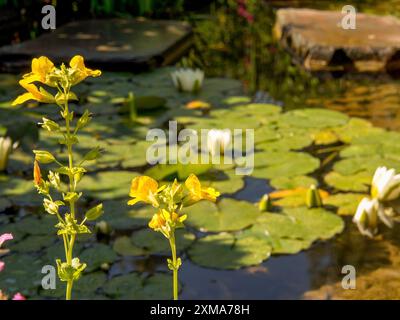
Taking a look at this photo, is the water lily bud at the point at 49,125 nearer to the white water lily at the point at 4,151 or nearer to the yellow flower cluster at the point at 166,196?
the yellow flower cluster at the point at 166,196

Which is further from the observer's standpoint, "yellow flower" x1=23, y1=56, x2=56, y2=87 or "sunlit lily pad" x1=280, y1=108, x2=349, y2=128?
"sunlit lily pad" x1=280, y1=108, x2=349, y2=128

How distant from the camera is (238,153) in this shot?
305 cm

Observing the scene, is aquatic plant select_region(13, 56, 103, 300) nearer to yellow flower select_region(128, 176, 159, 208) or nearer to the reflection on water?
yellow flower select_region(128, 176, 159, 208)

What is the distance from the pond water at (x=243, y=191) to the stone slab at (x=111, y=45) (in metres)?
0.19

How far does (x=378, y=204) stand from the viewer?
246cm

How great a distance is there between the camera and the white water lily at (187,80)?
394 centimetres

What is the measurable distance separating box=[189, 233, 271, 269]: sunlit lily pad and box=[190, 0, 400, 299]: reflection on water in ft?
0.10

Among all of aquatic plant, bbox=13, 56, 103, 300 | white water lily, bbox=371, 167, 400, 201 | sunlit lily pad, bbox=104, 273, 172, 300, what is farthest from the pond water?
aquatic plant, bbox=13, 56, 103, 300

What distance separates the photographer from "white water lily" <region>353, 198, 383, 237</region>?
238 centimetres

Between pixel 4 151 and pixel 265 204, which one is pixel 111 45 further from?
pixel 265 204

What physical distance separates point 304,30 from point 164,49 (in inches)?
37.7

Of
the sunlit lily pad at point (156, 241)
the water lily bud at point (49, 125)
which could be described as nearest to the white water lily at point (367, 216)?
the sunlit lily pad at point (156, 241)

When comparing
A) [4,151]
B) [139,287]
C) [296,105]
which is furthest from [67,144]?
[296,105]

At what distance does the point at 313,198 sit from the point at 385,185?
0.25 meters
